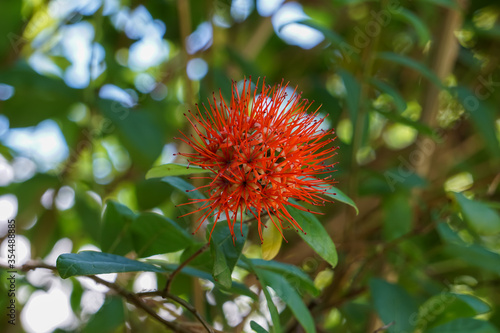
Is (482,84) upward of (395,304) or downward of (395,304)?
upward

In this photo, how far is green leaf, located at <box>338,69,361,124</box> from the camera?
92cm

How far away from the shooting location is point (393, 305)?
90 centimetres

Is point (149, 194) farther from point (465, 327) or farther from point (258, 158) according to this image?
point (465, 327)

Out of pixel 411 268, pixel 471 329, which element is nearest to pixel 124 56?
pixel 411 268

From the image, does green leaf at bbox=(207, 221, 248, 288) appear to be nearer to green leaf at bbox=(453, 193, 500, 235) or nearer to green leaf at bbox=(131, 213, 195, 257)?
green leaf at bbox=(131, 213, 195, 257)

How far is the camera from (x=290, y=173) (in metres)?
0.65

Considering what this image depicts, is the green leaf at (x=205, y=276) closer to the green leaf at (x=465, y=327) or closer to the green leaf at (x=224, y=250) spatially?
the green leaf at (x=224, y=250)

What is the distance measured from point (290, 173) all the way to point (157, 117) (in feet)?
2.27

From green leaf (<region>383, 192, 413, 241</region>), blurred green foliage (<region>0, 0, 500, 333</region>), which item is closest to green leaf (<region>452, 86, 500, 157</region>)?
blurred green foliage (<region>0, 0, 500, 333</region>)

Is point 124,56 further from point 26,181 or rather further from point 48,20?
point 26,181

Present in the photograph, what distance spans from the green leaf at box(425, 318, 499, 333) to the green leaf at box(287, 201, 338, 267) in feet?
0.83

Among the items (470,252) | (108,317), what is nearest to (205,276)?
(108,317)

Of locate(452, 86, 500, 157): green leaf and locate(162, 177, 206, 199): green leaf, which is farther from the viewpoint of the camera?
locate(452, 86, 500, 157): green leaf

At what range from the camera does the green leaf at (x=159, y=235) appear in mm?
709
